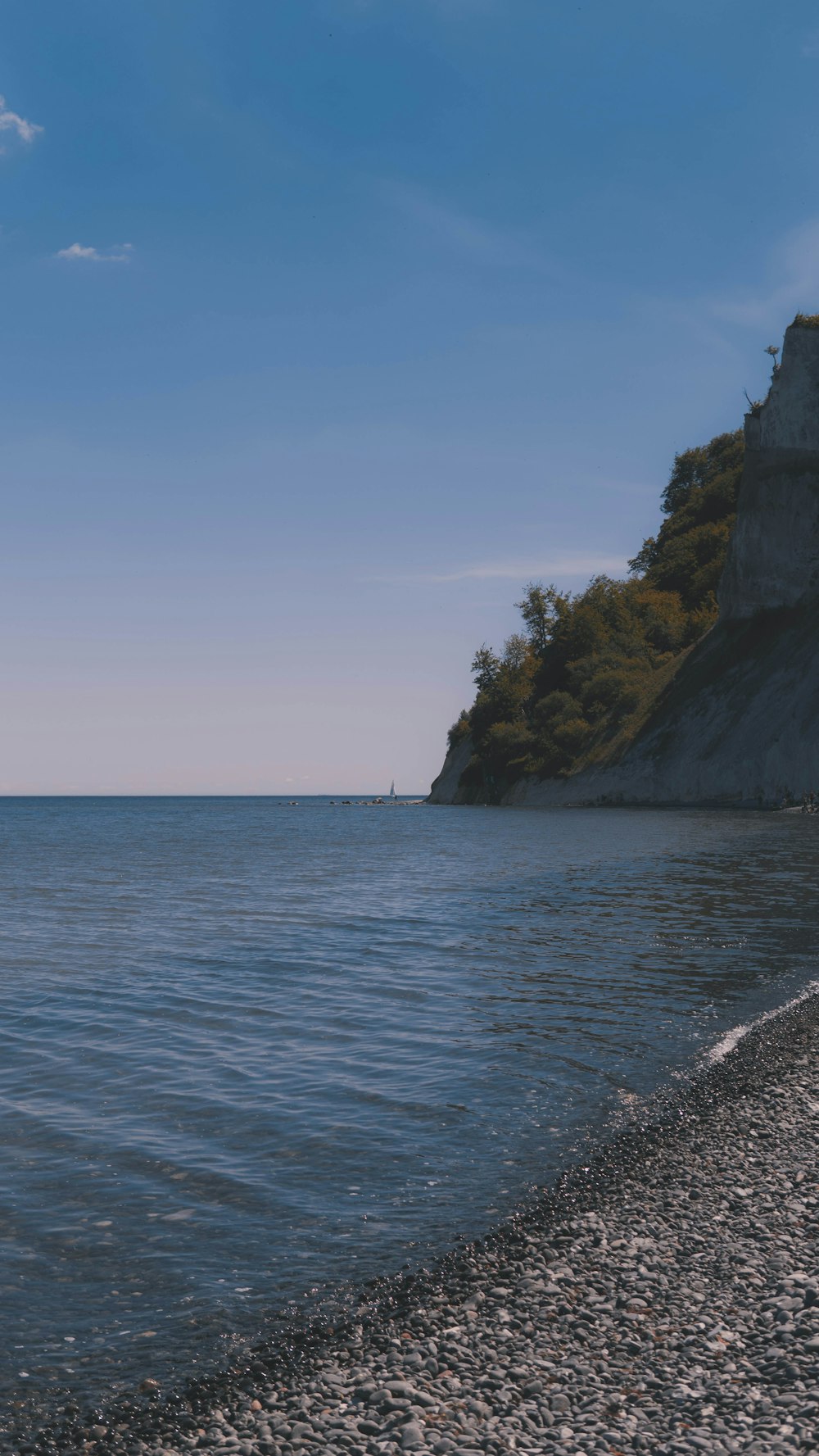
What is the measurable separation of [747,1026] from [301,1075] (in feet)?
19.7

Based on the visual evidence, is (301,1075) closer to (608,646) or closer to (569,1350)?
→ (569,1350)

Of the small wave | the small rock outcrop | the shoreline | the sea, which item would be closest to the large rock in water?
the small rock outcrop

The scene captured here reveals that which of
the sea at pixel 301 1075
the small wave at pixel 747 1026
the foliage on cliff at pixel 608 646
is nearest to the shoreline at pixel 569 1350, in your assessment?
the sea at pixel 301 1075

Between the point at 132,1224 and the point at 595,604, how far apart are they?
120 meters

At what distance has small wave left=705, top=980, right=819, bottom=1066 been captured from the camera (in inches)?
481

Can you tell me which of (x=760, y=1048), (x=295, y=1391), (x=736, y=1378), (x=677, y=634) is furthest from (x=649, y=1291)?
(x=677, y=634)

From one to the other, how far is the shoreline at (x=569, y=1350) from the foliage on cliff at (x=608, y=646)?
293 ft

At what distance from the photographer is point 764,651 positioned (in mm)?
79812

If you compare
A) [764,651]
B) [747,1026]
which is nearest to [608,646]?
[764,651]

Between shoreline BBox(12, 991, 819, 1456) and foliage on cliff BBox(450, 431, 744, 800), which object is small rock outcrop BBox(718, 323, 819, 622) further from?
shoreline BBox(12, 991, 819, 1456)

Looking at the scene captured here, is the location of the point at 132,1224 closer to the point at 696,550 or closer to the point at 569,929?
the point at 569,929

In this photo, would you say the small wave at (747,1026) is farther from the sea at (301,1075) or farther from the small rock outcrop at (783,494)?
the small rock outcrop at (783,494)

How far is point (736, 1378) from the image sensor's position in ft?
17.5

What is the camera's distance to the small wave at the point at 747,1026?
40.1 ft
